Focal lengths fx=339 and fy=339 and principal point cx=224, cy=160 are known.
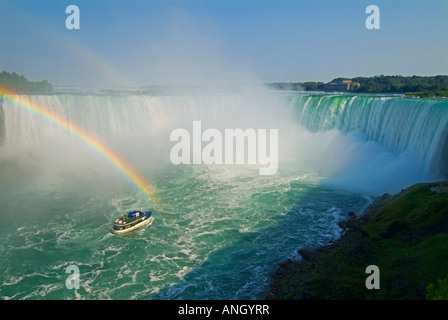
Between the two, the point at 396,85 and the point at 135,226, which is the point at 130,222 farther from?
the point at 396,85

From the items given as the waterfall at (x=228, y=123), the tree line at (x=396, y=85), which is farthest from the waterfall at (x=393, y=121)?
the tree line at (x=396, y=85)

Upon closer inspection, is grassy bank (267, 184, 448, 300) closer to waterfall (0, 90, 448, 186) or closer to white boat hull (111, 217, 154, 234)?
white boat hull (111, 217, 154, 234)

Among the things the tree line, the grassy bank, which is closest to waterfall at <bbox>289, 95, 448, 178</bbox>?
the grassy bank

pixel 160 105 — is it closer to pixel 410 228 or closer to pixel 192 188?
pixel 192 188

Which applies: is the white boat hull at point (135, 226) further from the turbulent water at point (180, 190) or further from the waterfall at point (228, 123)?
the waterfall at point (228, 123)

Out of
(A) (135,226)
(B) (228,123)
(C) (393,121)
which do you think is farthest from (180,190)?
(B) (228,123)

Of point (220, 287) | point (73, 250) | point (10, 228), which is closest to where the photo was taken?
point (220, 287)
